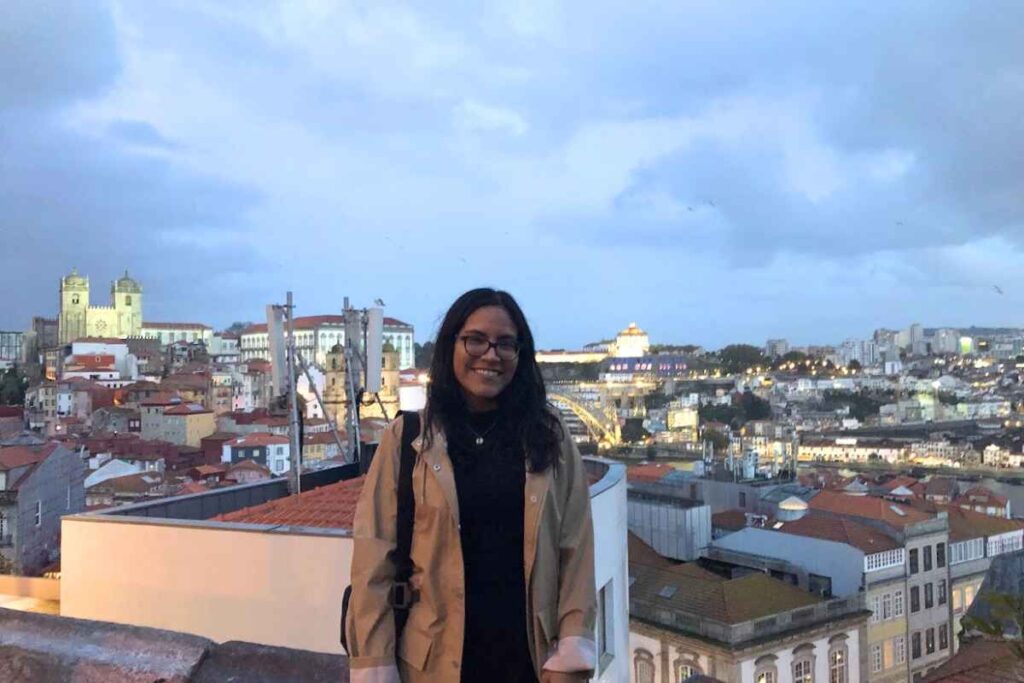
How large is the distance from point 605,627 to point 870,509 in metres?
13.4

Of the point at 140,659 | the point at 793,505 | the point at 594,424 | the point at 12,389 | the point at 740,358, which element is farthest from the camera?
the point at 740,358

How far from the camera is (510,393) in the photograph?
117 centimetres

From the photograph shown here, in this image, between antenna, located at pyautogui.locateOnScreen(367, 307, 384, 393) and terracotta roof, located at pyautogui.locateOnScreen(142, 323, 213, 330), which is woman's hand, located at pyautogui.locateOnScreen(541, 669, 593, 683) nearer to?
antenna, located at pyautogui.locateOnScreen(367, 307, 384, 393)

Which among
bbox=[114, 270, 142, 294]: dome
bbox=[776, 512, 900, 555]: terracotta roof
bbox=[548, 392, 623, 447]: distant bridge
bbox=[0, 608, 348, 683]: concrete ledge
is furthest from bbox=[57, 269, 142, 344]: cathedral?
bbox=[0, 608, 348, 683]: concrete ledge

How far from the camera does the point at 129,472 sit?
1886cm

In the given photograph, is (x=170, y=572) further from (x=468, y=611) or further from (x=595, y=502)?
(x=468, y=611)

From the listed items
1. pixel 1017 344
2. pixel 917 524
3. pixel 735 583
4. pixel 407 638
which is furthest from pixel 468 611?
pixel 1017 344

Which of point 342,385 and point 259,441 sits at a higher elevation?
point 342,385

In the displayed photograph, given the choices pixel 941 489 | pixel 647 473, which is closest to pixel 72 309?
pixel 647 473

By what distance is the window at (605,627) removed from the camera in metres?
3.54

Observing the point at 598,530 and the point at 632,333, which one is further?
the point at 632,333

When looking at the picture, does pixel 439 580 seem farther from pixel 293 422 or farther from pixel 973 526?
pixel 973 526

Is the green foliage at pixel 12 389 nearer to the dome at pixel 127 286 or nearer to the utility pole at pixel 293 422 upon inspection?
the dome at pixel 127 286

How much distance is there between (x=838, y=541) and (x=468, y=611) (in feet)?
43.4
